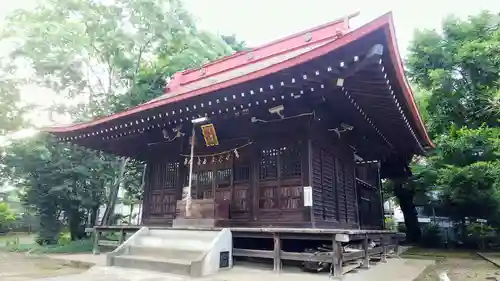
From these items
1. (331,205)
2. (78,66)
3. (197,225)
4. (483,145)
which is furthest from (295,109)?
(78,66)

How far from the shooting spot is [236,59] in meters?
10.2

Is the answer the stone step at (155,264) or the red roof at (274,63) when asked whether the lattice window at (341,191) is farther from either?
the stone step at (155,264)

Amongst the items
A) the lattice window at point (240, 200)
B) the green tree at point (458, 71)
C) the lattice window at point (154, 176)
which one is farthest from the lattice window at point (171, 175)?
the green tree at point (458, 71)

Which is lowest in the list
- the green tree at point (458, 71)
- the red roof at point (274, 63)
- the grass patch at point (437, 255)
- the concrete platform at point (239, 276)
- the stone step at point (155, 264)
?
the grass patch at point (437, 255)

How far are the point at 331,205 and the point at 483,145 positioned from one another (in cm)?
856

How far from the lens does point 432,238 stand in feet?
52.1

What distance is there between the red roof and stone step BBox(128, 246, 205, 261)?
2936mm

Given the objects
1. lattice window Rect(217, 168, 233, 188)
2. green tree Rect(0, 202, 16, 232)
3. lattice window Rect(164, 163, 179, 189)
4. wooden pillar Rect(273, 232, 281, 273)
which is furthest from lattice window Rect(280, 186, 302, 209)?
green tree Rect(0, 202, 16, 232)

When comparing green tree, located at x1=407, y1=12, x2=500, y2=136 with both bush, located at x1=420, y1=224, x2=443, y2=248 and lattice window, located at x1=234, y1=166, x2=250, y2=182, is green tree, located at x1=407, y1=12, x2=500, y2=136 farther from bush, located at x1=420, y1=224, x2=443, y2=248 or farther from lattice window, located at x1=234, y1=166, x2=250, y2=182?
lattice window, located at x1=234, y1=166, x2=250, y2=182

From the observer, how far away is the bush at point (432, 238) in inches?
617

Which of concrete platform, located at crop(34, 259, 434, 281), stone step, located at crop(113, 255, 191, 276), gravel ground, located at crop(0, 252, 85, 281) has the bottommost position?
gravel ground, located at crop(0, 252, 85, 281)

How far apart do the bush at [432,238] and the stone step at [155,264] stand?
46.8ft

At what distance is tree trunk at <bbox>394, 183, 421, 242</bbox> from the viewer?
51.9ft

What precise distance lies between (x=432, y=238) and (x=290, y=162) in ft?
41.2
